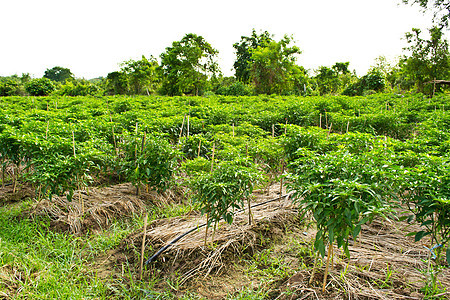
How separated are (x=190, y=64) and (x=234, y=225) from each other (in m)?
26.4

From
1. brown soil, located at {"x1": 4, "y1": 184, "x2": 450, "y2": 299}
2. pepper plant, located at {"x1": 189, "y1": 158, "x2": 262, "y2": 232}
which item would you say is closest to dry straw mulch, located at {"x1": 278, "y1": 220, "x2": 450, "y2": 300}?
brown soil, located at {"x1": 4, "y1": 184, "x2": 450, "y2": 299}

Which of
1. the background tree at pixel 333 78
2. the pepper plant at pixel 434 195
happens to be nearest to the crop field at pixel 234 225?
the pepper plant at pixel 434 195

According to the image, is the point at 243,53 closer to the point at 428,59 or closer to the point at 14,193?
the point at 428,59

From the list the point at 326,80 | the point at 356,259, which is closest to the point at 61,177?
the point at 356,259

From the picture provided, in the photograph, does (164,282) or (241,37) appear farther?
(241,37)

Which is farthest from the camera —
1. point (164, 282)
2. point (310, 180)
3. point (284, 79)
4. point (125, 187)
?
point (284, 79)

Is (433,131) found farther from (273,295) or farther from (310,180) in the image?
(273,295)

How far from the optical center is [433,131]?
182 inches

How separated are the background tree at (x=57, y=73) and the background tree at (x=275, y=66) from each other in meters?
64.5

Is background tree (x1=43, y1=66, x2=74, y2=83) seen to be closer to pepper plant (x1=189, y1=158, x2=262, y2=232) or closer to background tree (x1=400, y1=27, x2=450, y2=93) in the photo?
background tree (x1=400, y1=27, x2=450, y2=93)

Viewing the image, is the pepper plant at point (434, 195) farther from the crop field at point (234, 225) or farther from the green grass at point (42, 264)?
the green grass at point (42, 264)

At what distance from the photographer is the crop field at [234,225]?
8.21ft

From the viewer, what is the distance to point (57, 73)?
73.1 metres

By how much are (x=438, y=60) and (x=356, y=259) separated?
18.4 meters
